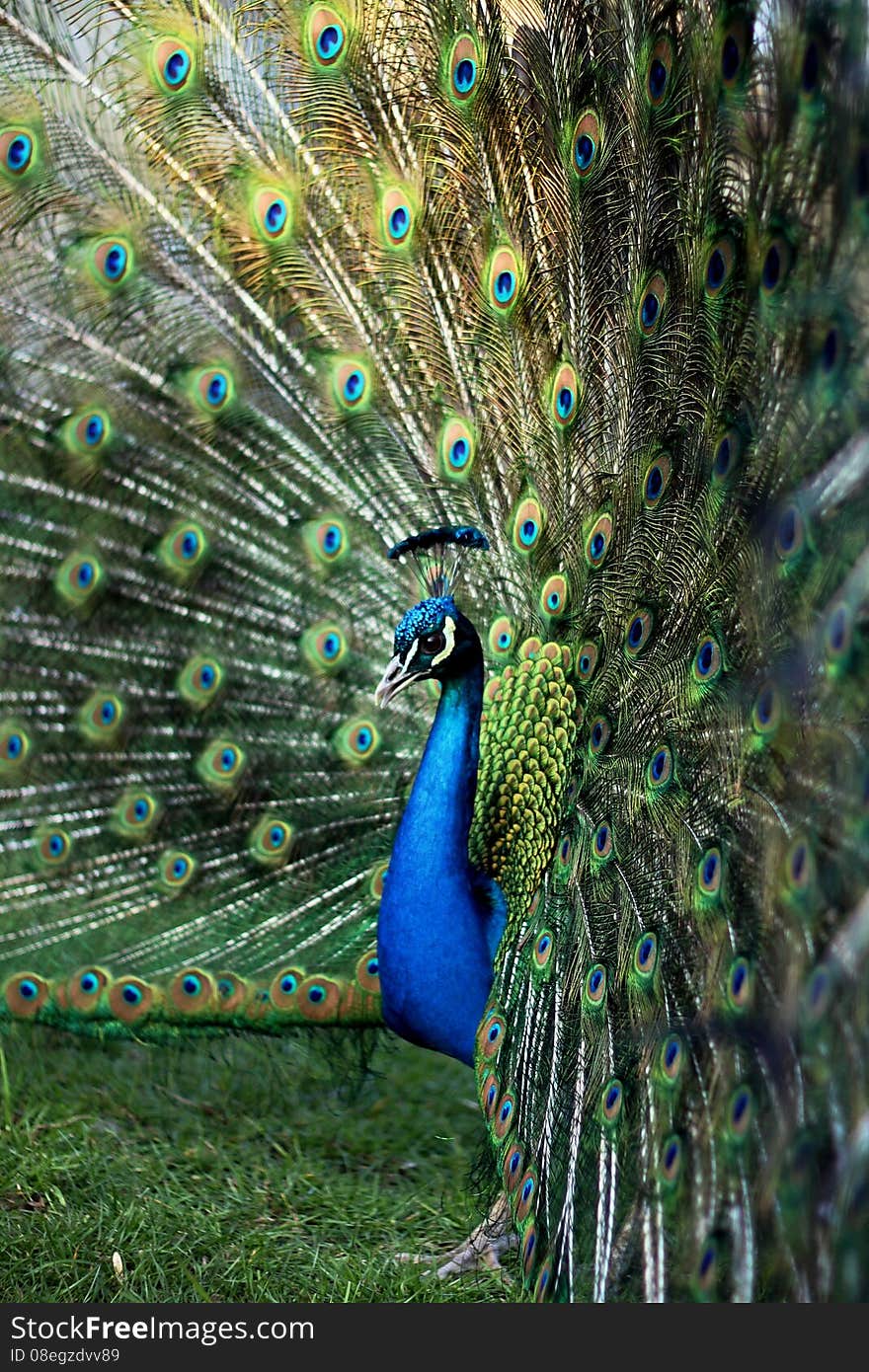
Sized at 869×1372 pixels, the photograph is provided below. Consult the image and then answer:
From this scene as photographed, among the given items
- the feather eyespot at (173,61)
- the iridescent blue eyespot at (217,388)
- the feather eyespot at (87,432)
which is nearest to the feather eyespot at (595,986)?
the iridescent blue eyespot at (217,388)

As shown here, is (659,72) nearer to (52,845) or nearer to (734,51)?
(734,51)

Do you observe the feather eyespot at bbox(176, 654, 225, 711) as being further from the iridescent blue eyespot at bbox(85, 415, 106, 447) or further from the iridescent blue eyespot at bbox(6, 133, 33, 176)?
the iridescent blue eyespot at bbox(6, 133, 33, 176)

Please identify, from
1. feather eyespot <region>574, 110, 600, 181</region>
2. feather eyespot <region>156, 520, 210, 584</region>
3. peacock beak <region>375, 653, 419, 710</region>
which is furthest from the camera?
feather eyespot <region>156, 520, 210, 584</region>

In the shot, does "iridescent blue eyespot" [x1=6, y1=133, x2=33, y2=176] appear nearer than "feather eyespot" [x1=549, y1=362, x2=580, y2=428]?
No

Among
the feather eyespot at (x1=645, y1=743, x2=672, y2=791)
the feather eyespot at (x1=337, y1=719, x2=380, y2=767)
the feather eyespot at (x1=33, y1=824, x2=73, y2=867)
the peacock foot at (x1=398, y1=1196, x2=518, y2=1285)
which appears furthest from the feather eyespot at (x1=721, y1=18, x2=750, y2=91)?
the feather eyespot at (x1=33, y1=824, x2=73, y2=867)

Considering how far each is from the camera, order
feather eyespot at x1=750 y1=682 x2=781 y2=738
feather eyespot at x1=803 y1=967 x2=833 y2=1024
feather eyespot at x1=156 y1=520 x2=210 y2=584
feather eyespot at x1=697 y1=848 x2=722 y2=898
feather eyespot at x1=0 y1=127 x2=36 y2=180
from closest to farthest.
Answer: feather eyespot at x1=803 y1=967 x2=833 y2=1024 < feather eyespot at x1=750 y1=682 x2=781 y2=738 < feather eyespot at x1=697 y1=848 x2=722 y2=898 < feather eyespot at x1=0 y1=127 x2=36 y2=180 < feather eyespot at x1=156 y1=520 x2=210 y2=584

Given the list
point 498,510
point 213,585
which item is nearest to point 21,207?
point 213,585

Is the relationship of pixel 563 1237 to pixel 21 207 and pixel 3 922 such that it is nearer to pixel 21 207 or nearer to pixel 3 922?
pixel 3 922
